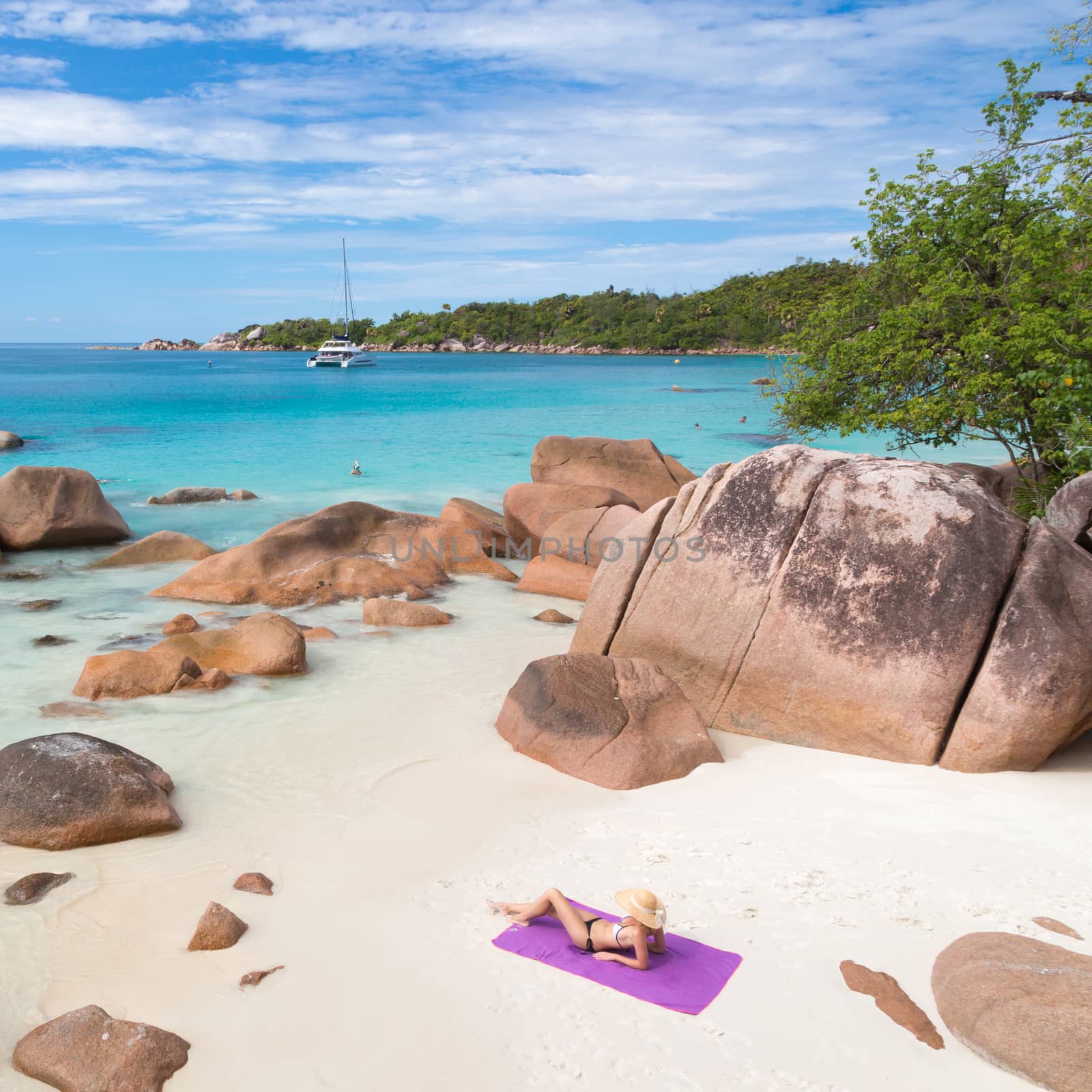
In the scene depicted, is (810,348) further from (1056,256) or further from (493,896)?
(493,896)

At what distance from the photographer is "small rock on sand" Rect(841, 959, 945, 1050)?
13.9 feet

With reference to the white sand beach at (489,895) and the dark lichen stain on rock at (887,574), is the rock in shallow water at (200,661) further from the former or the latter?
the dark lichen stain on rock at (887,574)

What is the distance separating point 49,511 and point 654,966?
540 inches

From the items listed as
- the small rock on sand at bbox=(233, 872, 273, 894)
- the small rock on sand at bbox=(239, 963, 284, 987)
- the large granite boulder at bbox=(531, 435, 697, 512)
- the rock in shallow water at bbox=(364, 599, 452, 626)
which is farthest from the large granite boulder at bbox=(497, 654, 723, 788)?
the large granite boulder at bbox=(531, 435, 697, 512)

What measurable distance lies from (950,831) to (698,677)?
2432 mm

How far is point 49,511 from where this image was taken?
49.5ft

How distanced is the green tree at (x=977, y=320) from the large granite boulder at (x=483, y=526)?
5.11m

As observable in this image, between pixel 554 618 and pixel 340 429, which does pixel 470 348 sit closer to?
pixel 340 429

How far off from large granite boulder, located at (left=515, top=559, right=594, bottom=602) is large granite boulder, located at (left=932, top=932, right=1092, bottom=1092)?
8.41 m

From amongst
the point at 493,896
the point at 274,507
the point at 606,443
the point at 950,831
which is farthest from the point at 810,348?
the point at 274,507

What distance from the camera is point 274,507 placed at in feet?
68.7

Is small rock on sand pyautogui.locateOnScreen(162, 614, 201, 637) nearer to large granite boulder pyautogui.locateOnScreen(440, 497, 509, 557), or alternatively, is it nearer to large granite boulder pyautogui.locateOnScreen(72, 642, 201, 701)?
large granite boulder pyautogui.locateOnScreen(72, 642, 201, 701)

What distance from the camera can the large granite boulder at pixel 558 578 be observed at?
12805mm

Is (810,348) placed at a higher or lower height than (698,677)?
higher
